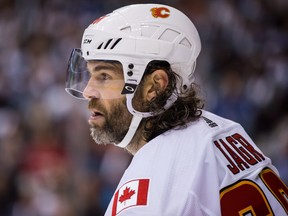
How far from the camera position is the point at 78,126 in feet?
22.5

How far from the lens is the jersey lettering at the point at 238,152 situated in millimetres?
2543

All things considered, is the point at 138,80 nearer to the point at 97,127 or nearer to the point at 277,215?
the point at 97,127

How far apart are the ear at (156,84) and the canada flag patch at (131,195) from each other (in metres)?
0.52

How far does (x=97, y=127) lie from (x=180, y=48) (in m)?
0.47

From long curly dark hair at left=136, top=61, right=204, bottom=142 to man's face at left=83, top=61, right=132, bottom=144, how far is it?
0.32 feet

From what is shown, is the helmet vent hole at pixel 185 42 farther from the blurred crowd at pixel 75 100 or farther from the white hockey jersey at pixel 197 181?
the blurred crowd at pixel 75 100

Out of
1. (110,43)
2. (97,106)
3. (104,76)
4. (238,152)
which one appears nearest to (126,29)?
(110,43)

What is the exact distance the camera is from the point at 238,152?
2643 mm

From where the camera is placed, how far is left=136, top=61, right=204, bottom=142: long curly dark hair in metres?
2.78

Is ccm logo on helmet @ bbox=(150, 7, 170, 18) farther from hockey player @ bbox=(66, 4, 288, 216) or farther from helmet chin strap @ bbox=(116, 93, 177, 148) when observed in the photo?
helmet chin strap @ bbox=(116, 93, 177, 148)

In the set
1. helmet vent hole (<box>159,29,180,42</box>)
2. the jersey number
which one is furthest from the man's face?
the jersey number

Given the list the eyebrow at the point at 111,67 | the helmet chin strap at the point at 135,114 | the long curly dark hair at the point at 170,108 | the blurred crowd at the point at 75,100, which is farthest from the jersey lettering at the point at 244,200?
the blurred crowd at the point at 75,100

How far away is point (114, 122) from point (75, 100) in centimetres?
422

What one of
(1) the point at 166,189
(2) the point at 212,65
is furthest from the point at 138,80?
(2) the point at 212,65
